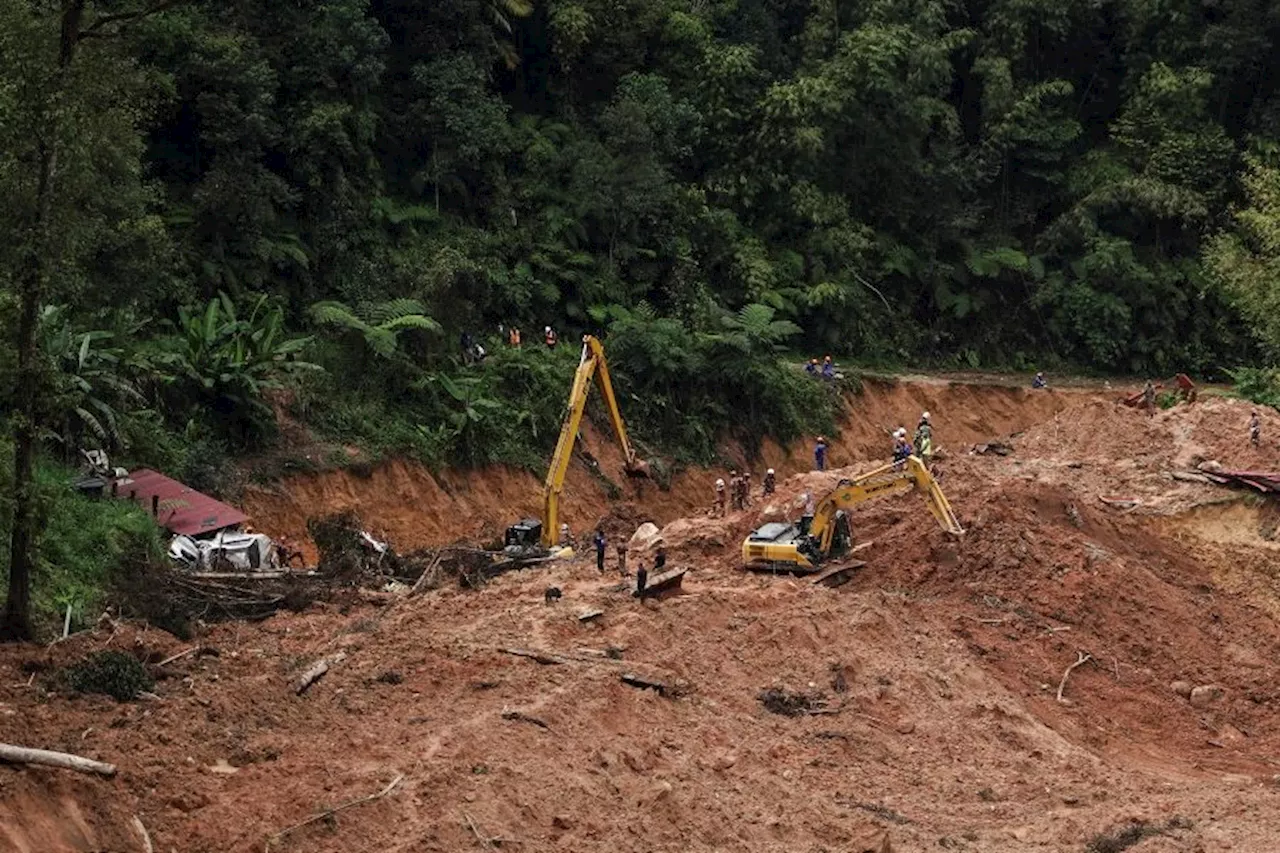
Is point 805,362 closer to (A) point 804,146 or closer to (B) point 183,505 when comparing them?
(A) point 804,146

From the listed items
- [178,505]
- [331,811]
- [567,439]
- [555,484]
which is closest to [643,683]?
[331,811]

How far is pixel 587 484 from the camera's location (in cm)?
3931

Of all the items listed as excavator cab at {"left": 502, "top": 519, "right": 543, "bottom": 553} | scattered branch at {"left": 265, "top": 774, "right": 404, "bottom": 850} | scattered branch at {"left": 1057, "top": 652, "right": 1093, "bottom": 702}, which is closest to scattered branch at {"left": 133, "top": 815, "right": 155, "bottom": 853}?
scattered branch at {"left": 265, "top": 774, "right": 404, "bottom": 850}

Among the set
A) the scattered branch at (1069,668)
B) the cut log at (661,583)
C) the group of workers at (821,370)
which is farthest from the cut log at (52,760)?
the group of workers at (821,370)

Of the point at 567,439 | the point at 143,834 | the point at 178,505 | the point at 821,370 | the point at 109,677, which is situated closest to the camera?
the point at 143,834

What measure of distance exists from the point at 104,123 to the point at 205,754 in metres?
7.28

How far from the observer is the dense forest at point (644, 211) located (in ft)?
115

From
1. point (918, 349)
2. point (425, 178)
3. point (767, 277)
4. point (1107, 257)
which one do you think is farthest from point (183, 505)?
point (1107, 257)

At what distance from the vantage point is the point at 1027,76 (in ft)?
181

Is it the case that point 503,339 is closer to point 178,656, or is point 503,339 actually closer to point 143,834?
point 178,656

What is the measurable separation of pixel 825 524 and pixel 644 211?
19.5m

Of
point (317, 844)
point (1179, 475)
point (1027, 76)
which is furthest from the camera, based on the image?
point (1027, 76)

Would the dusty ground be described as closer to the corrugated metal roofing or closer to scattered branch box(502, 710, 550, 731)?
scattered branch box(502, 710, 550, 731)

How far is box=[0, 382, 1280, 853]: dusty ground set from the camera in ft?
55.9
